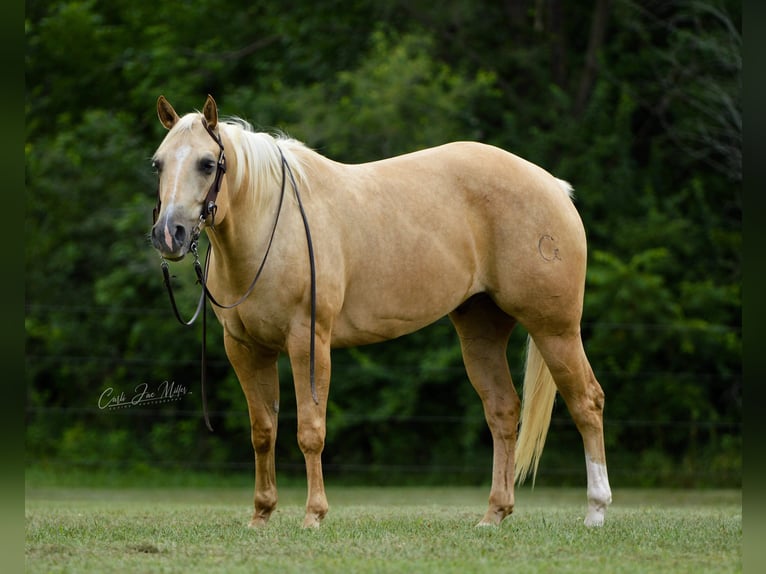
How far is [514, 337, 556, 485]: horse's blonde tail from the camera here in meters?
6.15

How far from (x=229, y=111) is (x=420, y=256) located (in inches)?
399

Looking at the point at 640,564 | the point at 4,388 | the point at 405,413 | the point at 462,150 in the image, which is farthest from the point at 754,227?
the point at 405,413

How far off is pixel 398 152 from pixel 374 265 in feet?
27.0

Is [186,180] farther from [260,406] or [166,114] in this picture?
[260,406]

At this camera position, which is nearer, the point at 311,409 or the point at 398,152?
the point at 311,409

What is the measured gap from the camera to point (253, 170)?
526 centimetres

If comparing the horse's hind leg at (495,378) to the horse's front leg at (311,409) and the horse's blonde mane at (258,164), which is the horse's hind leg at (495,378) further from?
the horse's blonde mane at (258,164)

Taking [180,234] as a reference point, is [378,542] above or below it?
below

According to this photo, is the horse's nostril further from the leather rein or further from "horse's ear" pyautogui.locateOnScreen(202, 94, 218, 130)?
"horse's ear" pyautogui.locateOnScreen(202, 94, 218, 130)

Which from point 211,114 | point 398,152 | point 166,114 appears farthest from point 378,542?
point 398,152

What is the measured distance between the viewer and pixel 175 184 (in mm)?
4777

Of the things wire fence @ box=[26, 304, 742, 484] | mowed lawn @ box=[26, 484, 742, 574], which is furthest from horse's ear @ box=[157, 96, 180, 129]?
wire fence @ box=[26, 304, 742, 484]

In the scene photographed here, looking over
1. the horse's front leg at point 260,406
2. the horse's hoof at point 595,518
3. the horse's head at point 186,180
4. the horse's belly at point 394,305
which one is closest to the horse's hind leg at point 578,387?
the horse's hoof at point 595,518

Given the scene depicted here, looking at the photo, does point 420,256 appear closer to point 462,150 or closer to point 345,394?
point 462,150
